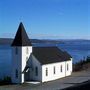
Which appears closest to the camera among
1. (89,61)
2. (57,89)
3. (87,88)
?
(87,88)

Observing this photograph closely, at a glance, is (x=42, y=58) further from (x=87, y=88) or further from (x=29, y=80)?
(x=87, y=88)

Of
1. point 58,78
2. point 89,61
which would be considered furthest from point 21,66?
point 89,61

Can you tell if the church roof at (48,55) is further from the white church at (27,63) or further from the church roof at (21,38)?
the church roof at (21,38)

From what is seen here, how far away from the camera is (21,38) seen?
42.4 metres

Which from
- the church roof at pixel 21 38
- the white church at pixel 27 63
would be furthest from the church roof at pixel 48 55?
the church roof at pixel 21 38

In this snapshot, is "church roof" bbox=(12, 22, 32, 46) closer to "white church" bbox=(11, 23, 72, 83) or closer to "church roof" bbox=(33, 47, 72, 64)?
"white church" bbox=(11, 23, 72, 83)

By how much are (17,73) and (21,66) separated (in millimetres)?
1079

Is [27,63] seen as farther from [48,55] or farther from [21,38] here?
[48,55]

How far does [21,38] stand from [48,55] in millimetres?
A: 6003

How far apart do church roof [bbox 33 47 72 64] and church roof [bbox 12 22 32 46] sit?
215 centimetres

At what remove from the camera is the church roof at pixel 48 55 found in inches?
1706

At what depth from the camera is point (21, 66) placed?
41.7 metres

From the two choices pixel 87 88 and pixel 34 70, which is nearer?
pixel 87 88

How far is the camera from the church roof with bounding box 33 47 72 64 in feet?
142
